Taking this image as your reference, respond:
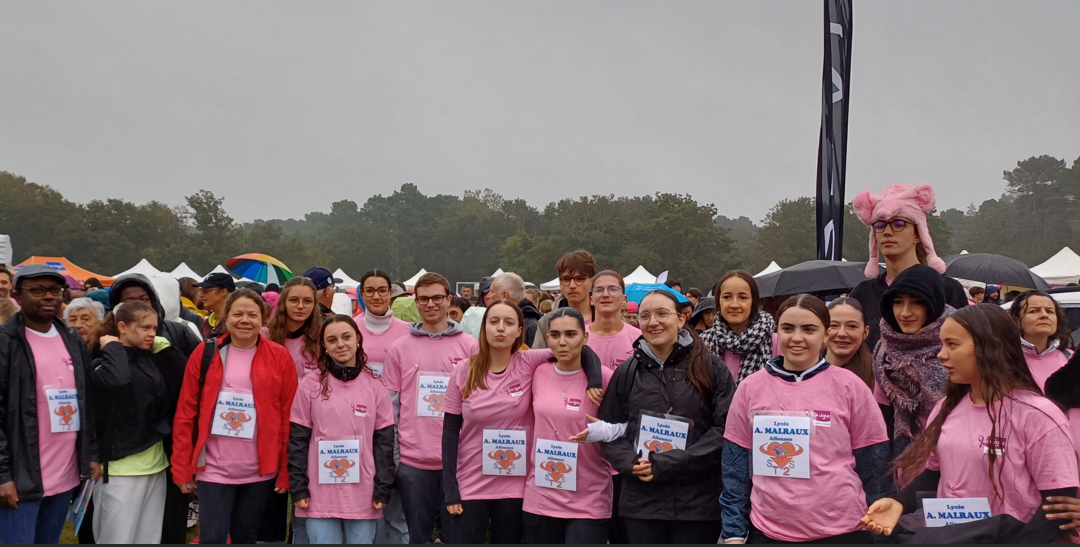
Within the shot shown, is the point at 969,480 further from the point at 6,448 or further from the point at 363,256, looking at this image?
the point at 363,256

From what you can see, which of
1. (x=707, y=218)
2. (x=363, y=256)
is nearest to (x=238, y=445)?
(x=707, y=218)

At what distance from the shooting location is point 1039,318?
15.1 feet

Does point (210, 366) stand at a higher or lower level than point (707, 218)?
lower

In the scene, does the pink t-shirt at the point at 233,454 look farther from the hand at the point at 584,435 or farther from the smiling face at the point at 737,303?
the smiling face at the point at 737,303

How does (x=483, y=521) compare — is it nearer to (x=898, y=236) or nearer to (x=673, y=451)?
(x=673, y=451)

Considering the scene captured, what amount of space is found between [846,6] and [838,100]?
918 mm

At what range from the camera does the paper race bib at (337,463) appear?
4176mm

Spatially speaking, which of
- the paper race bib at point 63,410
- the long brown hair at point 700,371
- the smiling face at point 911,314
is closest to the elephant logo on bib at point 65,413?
the paper race bib at point 63,410

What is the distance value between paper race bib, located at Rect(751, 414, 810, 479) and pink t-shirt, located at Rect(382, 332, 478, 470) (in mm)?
1775

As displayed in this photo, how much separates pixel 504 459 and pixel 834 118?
18.0 feet

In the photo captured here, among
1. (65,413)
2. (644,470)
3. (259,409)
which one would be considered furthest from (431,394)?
(65,413)

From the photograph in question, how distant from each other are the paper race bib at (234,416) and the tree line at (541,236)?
52.3 m

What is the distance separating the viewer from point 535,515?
3832 mm

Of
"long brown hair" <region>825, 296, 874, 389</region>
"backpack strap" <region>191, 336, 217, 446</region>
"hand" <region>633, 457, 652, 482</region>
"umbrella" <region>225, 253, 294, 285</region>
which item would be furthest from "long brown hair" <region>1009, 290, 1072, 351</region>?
"umbrella" <region>225, 253, 294, 285</region>
